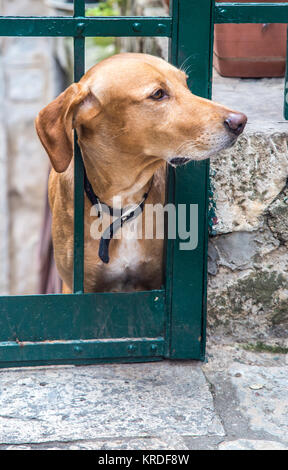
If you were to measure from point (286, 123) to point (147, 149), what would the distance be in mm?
618

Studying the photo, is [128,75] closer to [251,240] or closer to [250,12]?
[250,12]

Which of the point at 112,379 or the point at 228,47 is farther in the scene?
the point at 228,47

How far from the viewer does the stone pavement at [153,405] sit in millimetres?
2213

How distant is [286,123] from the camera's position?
2.72 meters

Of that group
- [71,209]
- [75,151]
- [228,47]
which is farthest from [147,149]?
[228,47]

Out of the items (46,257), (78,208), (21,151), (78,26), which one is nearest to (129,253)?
(78,208)

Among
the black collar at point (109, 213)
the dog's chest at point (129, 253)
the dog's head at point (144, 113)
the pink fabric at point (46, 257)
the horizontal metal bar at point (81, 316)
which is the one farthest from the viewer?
the pink fabric at point (46, 257)

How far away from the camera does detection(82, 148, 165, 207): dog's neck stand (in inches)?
101

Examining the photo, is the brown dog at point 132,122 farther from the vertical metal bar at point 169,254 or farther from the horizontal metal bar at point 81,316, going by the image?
the horizontal metal bar at point 81,316

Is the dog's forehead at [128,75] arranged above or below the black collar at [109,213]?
above

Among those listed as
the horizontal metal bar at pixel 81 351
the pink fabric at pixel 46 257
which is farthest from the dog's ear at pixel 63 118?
the pink fabric at pixel 46 257

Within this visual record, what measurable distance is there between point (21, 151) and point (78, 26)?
597 centimetres
